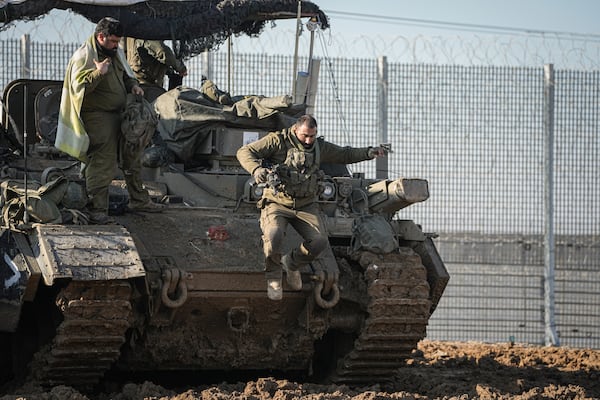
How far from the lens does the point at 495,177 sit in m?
21.1

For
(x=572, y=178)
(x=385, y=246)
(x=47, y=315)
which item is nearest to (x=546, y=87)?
(x=572, y=178)

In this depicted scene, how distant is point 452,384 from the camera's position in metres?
13.3

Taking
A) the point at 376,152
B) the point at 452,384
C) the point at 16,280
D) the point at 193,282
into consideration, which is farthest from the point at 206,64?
the point at 16,280

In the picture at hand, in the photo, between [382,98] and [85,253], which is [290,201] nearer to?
[85,253]

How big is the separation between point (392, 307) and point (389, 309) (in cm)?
3

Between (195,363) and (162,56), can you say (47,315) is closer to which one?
(195,363)

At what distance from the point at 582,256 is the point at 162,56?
861 cm

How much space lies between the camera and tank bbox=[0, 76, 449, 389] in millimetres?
11172

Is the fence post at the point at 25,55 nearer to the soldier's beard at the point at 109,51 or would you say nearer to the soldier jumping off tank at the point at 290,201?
the soldier's beard at the point at 109,51

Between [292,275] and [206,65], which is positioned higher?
[206,65]

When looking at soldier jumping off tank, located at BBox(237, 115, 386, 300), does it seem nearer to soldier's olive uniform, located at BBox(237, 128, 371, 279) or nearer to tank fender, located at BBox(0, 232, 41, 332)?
soldier's olive uniform, located at BBox(237, 128, 371, 279)

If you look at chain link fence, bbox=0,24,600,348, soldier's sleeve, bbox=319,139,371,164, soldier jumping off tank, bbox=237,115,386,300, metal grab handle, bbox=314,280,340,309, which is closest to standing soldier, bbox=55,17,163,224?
soldier jumping off tank, bbox=237,115,386,300

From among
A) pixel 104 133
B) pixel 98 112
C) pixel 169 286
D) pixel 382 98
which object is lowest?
pixel 169 286

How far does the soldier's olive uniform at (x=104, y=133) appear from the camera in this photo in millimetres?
11992
